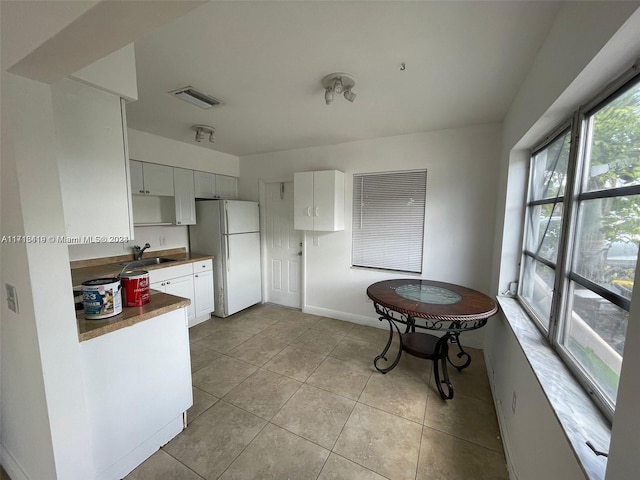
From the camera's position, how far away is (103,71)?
128cm

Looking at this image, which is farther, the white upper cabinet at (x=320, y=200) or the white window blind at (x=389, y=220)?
the white upper cabinet at (x=320, y=200)

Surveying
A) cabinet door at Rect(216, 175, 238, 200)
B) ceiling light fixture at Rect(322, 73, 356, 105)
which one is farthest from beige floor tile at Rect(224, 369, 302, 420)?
cabinet door at Rect(216, 175, 238, 200)

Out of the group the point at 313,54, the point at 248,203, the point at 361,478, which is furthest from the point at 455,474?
the point at 248,203

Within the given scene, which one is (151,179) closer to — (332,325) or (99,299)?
(99,299)

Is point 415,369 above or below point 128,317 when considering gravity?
below

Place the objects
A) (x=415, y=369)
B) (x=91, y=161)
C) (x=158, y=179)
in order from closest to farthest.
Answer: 1. (x=91, y=161)
2. (x=415, y=369)
3. (x=158, y=179)

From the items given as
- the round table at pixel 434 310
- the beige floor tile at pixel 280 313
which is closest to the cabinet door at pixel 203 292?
the beige floor tile at pixel 280 313

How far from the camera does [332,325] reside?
337 cm

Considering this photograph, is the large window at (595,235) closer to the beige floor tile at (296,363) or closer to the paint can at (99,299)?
the beige floor tile at (296,363)

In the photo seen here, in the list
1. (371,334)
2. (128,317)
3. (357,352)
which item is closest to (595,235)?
(357,352)

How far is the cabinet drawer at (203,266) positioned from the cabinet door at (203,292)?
41 millimetres

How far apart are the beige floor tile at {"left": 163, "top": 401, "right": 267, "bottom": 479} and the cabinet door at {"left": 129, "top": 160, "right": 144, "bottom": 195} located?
2406 millimetres

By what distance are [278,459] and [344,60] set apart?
2458 mm

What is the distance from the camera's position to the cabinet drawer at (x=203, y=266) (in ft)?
10.7
